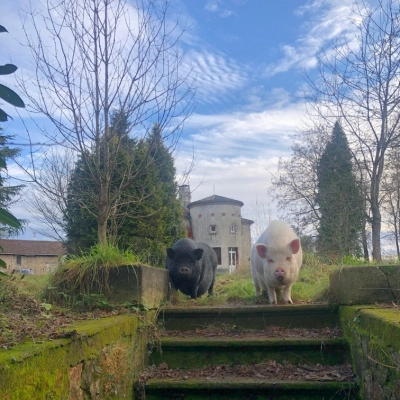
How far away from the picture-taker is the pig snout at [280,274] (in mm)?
5047

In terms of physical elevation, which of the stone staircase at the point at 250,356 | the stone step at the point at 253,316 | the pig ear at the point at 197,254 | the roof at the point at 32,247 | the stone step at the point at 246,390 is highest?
the roof at the point at 32,247

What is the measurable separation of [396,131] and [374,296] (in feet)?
21.4

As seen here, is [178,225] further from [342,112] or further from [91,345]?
[91,345]

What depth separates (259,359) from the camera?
407cm

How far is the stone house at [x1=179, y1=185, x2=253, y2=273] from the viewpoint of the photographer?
30266mm

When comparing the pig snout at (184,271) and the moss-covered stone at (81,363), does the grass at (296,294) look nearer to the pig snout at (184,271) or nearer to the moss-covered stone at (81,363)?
the pig snout at (184,271)

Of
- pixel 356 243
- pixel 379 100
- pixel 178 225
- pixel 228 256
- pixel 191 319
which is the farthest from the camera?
pixel 228 256

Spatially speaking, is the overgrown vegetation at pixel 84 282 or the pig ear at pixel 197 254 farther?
the pig ear at pixel 197 254

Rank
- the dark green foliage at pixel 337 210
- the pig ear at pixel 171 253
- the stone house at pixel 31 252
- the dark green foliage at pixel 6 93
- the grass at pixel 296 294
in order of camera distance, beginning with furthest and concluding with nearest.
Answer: the stone house at pixel 31 252 < the dark green foliage at pixel 337 210 < the pig ear at pixel 171 253 < the grass at pixel 296 294 < the dark green foliage at pixel 6 93

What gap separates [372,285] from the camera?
4.07 m

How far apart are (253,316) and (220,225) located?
26374 mm

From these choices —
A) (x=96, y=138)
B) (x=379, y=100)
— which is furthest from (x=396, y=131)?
(x=96, y=138)

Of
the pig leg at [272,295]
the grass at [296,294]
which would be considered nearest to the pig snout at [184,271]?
the grass at [296,294]

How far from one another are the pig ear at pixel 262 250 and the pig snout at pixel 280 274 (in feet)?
1.01
